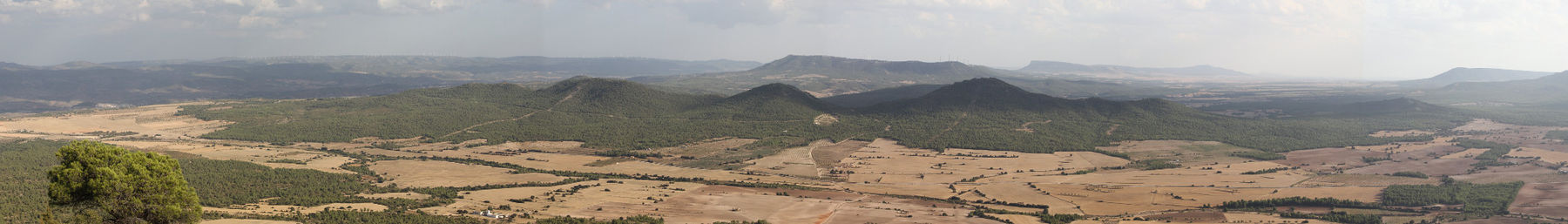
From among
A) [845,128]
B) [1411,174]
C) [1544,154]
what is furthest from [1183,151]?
[845,128]

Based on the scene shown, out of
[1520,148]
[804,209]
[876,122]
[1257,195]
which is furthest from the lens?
[876,122]

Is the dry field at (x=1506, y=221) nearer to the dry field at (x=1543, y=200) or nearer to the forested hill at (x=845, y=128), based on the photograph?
the dry field at (x=1543, y=200)

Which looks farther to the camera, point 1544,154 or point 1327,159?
point 1327,159

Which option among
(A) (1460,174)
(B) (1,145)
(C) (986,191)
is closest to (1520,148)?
(A) (1460,174)

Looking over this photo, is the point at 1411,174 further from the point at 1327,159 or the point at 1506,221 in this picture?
the point at 1506,221

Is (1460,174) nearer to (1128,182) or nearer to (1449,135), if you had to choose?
(1128,182)

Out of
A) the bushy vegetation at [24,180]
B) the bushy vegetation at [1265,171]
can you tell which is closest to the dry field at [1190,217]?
the bushy vegetation at [1265,171]
